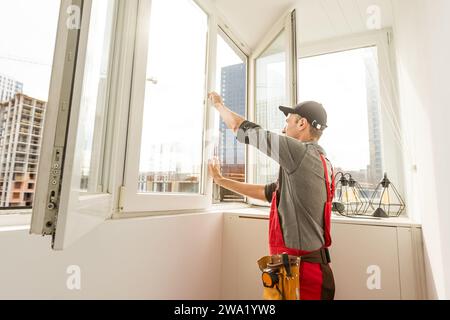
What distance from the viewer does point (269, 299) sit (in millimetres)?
1066

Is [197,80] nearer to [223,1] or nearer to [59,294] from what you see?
[223,1]

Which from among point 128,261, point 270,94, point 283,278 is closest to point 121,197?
point 128,261

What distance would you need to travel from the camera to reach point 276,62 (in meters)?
2.19

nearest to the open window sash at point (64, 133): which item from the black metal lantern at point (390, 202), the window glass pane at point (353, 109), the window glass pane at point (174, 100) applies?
the window glass pane at point (174, 100)

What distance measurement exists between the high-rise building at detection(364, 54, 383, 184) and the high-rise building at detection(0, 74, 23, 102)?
2242 millimetres

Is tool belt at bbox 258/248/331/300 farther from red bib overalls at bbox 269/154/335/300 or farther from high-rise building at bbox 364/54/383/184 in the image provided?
high-rise building at bbox 364/54/383/184

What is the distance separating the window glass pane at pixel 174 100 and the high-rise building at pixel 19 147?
465mm

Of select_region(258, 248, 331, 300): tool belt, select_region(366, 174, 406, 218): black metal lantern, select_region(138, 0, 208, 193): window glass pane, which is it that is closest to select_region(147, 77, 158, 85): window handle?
select_region(138, 0, 208, 193): window glass pane

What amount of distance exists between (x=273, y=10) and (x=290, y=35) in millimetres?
262

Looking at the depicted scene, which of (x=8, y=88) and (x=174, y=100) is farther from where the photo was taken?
(x=174, y=100)

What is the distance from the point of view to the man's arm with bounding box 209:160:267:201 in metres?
1.60

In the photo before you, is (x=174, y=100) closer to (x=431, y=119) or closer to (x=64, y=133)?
(x=64, y=133)

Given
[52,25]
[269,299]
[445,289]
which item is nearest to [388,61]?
[445,289]

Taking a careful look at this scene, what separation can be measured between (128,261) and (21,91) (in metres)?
0.75
